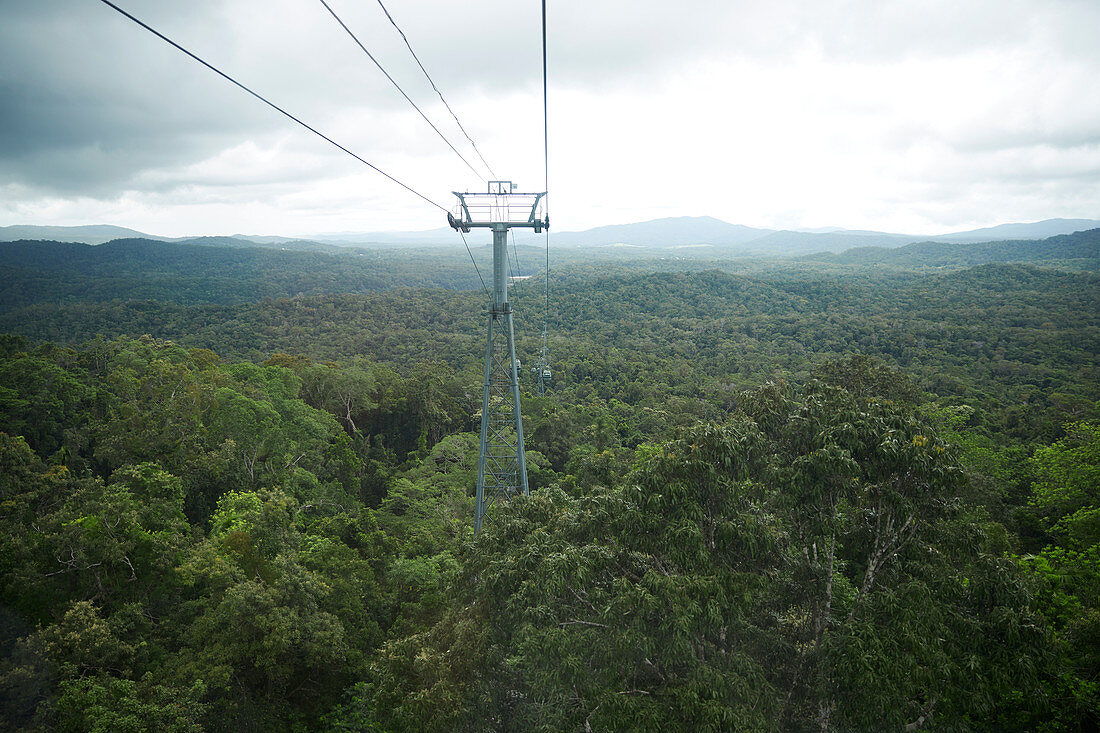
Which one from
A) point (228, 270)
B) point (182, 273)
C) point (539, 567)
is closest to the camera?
point (539, 567)

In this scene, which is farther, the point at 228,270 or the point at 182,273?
the point at 228,270

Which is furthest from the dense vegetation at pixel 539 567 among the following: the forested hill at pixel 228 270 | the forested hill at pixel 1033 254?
the forested hill at pixel 1033 254

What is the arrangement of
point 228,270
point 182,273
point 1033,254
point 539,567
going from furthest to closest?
point 1033,254, point 228,270, point 182,273, point 539,567

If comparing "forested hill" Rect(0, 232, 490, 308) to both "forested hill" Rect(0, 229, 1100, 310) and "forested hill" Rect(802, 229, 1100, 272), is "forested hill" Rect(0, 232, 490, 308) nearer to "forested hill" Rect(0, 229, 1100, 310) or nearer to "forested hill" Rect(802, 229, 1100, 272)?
"forested hill" Rect(0, 229, 1100, 310)

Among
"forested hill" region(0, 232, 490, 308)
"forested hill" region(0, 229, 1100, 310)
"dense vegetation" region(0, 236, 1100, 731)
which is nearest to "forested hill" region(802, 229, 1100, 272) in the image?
"forested hill" region(0, 229, 1100, 310)

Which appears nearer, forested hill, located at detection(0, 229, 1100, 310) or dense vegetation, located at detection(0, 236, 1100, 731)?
dense vegetation, located at detection(0, 236, 1100, 731)

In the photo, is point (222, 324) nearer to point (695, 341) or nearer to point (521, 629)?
point (695, 341)

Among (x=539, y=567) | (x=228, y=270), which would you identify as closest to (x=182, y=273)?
(x=228, y=270)

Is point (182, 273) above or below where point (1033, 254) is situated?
below

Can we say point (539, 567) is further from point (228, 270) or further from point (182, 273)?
point (228, 270)
